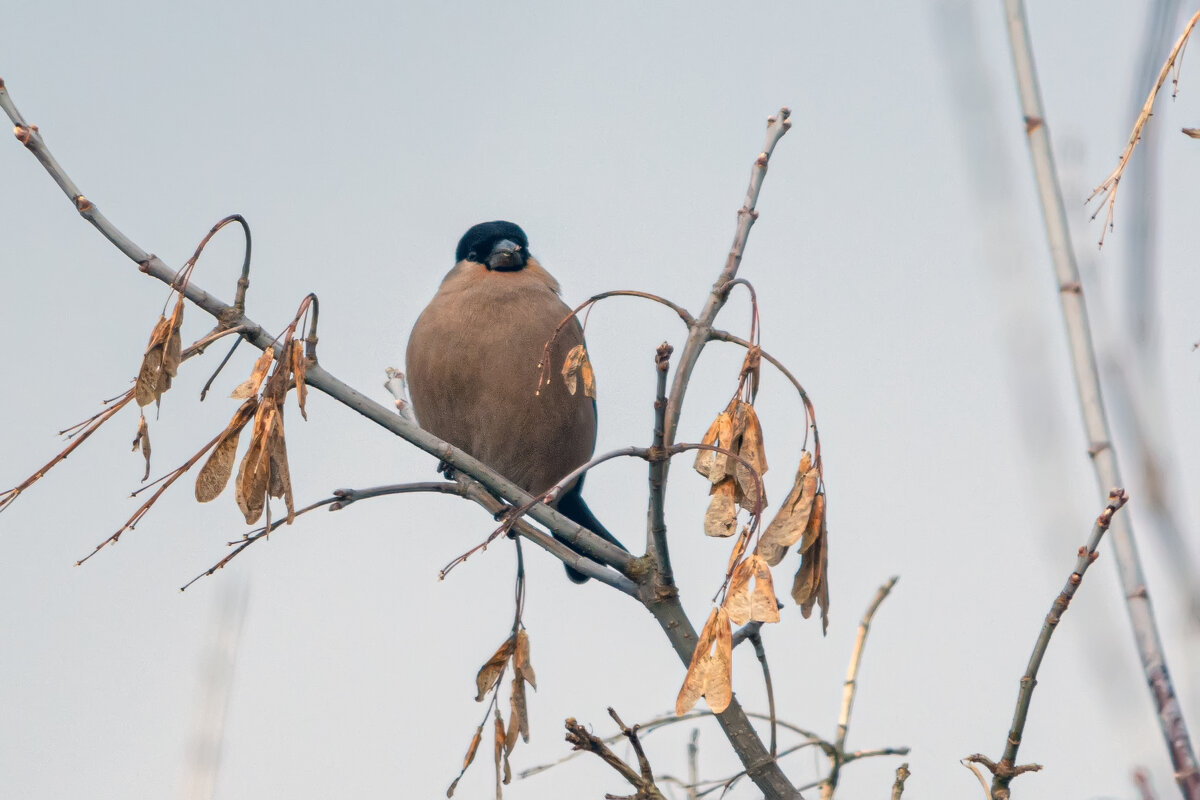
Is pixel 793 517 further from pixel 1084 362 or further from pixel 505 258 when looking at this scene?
pixel 505 258

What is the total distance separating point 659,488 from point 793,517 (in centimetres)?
21

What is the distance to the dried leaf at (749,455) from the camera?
6.04 feet

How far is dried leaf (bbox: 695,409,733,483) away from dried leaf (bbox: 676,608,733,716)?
217 millimetres

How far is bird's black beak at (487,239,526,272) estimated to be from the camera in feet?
12.8

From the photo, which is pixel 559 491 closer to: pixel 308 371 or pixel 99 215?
pixel 308 371

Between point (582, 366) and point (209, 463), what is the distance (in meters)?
0.62

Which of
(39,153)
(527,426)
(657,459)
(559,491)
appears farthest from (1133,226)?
(527,426)

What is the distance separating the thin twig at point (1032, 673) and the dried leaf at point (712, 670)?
1.20 feet

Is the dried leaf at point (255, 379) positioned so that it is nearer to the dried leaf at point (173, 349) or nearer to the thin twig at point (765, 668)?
the dried leaf at point (173, 349)

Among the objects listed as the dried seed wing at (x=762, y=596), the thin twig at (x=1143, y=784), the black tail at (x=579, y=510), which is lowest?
the thin twig at (x=1143, y=784)

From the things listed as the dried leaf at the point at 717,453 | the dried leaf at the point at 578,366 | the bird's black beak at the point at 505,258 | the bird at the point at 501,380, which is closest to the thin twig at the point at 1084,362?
the dried leaf at the point at 717,453

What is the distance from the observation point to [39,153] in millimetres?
1934

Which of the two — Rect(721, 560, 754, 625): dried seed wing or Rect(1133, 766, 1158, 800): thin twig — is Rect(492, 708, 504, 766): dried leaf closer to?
Rect(721, 560, 754, 625): dried seed wing

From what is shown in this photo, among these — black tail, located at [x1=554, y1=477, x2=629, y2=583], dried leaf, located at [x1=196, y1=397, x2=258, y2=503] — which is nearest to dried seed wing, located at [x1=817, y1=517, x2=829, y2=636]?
dried leaf, located at [x1=196, y1=397, x2=258, y2=503]
